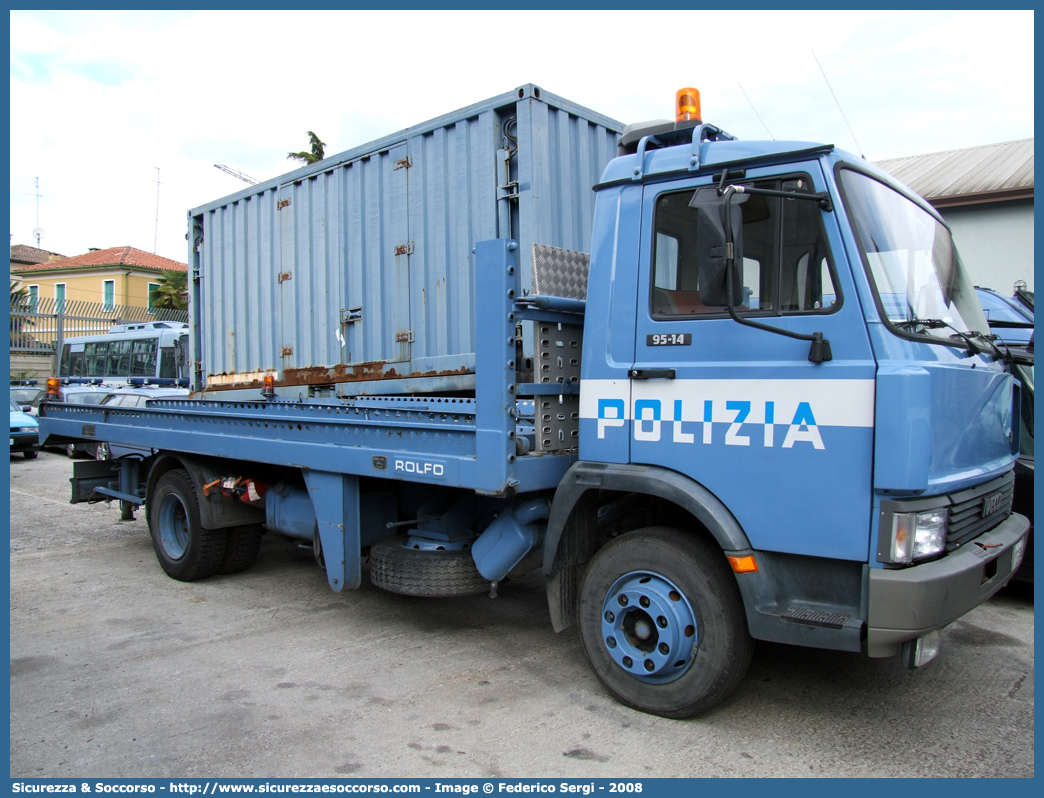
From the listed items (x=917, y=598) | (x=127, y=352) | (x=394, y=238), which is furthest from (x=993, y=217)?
(x=127, y=352)

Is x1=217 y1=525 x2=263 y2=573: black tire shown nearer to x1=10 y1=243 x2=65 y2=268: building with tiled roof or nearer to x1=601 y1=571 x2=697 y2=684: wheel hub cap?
x1=601 y1=571 x2=697 y2=684: wheel hub cap

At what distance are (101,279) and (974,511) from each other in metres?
44.1

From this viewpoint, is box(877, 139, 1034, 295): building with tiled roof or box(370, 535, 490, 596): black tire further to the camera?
box(877, 139, 1034, 295): building with tiled roof

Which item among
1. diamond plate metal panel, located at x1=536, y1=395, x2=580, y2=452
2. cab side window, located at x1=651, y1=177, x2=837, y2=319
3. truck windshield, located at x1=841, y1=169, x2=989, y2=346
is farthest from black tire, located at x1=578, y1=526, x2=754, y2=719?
truck windshield, located at x1=841, y1=169, x2=989, y2=346

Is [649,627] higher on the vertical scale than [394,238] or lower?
lower

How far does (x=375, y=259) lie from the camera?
5.70 m

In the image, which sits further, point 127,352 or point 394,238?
point 127,352

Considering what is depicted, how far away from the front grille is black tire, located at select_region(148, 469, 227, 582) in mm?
5238

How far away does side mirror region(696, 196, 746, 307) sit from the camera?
3.03 m

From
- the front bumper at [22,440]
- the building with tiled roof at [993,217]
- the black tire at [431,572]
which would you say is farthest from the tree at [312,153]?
the black tire at [431,572]

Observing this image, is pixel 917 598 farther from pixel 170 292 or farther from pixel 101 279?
pixel 101 279

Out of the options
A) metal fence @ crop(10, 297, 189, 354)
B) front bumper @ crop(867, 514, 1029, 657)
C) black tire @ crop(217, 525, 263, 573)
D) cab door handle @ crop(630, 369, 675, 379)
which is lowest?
black tire @ crop(217, 525, 263, 573)
